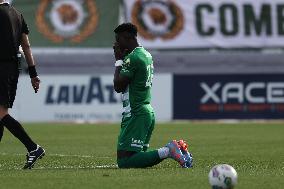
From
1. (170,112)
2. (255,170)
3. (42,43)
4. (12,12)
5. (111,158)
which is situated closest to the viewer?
(255,170)

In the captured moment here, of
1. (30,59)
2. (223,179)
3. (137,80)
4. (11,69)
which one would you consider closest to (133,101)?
(137,80)

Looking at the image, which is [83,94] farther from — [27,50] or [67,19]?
[27,50]

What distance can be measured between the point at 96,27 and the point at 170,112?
3882 mm

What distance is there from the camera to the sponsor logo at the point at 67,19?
26.5m

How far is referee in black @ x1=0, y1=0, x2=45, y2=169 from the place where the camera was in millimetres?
9898

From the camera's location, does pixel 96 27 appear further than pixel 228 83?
Yes

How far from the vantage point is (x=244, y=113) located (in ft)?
80.9

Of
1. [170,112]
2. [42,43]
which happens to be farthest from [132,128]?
[42,43]

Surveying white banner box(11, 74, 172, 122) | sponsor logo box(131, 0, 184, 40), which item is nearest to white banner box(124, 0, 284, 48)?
sponsor logo box(131, 0, 184, 40)

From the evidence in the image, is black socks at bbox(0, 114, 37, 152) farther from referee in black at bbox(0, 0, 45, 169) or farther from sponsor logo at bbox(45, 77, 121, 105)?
sponsor logo at bbox(45, 77, 121, 105)

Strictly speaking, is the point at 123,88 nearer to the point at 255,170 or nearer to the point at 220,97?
the point at 255,170

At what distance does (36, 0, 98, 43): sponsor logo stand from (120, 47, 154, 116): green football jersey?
16.7m

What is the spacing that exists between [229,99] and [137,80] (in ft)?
48.8

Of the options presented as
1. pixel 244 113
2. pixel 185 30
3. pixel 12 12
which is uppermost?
pixel 12 12
